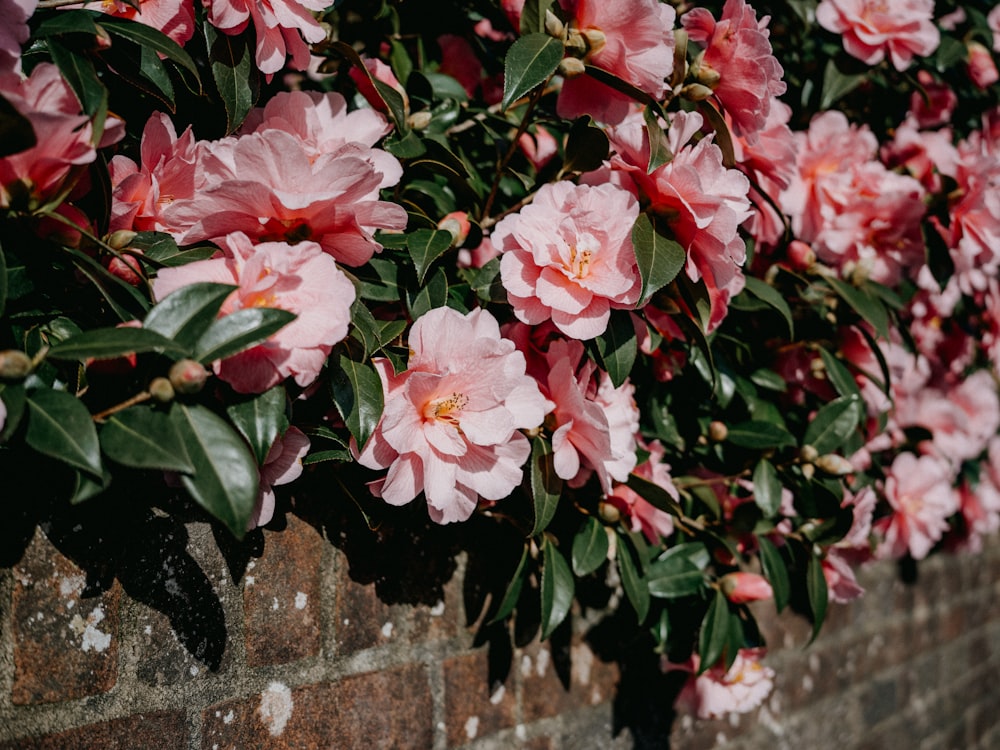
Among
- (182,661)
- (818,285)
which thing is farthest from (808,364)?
(182,661)

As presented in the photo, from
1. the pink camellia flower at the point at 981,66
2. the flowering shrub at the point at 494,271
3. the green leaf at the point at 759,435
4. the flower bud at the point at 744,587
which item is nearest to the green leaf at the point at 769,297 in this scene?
the flowering shrub at the point at 494,271

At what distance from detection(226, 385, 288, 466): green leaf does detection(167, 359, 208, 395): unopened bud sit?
54 mm

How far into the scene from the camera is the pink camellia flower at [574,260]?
84cm

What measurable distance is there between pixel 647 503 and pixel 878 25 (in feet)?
2.97

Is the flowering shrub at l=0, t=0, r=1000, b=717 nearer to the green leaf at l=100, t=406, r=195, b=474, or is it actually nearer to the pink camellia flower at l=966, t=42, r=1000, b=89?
the green leaf at l=100, t=406, r=195, b=474

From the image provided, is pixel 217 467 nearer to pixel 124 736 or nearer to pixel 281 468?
pixel 281 468

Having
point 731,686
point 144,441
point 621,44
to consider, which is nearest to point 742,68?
point 621,44

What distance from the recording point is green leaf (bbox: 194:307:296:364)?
2.06 ft

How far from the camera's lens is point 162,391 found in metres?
0.63

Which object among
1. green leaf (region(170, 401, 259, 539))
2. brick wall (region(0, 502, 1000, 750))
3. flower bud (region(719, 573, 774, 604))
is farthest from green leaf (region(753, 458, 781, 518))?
green leaf (region(170, 401, 259, 539))

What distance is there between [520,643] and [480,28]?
100cm

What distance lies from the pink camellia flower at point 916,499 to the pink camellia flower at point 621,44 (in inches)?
42.7

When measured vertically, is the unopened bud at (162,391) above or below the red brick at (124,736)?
above

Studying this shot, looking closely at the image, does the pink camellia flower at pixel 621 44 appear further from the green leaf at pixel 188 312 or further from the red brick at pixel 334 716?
the red brick at pixel 334 716
